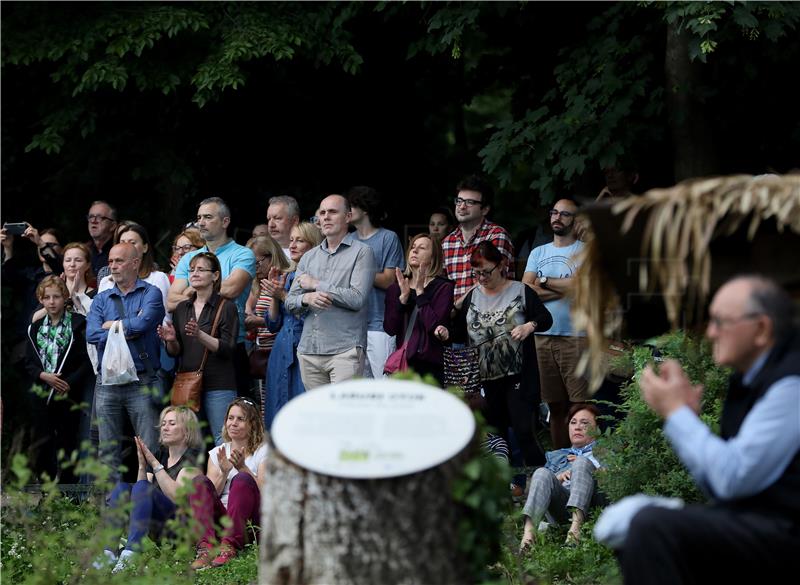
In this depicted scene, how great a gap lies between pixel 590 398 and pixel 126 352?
3.30m

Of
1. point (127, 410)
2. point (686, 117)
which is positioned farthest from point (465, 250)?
point (127, 410)

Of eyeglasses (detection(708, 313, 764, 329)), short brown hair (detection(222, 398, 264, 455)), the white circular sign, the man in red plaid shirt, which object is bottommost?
short brown hair (detection(222, 398, 264, 455))

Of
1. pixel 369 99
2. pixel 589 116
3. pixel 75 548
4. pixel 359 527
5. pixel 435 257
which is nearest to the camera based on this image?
pixel 359 527

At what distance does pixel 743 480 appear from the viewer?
471 cm

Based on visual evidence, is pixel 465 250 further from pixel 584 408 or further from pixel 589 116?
pixel 584 408

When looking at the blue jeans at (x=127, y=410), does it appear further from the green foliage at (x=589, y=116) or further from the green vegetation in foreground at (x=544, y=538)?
the green foliage at (x=589, y=116)

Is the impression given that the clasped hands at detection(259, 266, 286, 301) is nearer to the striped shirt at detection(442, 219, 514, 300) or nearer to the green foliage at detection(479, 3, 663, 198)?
the striped shirt at detection(442, 219, 514, 300)

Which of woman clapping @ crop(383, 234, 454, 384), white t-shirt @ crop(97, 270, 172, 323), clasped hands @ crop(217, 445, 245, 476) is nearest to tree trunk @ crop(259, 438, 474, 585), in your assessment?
clasped hands @ crop(217, 445, 245, 476)

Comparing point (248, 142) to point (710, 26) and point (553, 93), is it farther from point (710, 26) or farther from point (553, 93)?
point (710, 26)

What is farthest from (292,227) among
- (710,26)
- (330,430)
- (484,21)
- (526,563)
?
(330,430)

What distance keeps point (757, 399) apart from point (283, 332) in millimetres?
5695

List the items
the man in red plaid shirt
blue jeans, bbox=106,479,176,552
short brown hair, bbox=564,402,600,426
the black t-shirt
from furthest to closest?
the man in red plaid shirt → the black t-shirt → short brown hair, bbox=564,402,600,426 → blue jeans, bbox=106,479,176,552

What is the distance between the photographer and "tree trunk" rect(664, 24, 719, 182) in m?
11.0

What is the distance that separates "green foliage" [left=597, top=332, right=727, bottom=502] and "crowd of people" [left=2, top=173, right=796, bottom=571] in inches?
28.0
